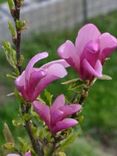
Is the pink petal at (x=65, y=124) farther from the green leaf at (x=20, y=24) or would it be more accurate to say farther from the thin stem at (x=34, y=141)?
the green leaf at (x=20, y=24)

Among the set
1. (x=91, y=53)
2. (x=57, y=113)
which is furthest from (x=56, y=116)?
(x=91, y=53)

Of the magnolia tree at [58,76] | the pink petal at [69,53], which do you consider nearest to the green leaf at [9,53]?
the magnolia tree at [58,76]

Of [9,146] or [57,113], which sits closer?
[57,113]

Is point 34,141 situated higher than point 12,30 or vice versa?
point 12,30

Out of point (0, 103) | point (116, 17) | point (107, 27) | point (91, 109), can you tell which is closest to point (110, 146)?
point (91, 109)

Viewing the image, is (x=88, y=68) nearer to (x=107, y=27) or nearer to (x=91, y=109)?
(x=91, y=109)

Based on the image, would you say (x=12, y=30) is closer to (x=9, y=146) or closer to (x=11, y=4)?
(x=11, y=4)

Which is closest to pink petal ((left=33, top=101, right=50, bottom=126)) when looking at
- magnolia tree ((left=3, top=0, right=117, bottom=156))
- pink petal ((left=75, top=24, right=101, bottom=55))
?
magnolia tree ((left=3, top=0, right=117, bottom=156))

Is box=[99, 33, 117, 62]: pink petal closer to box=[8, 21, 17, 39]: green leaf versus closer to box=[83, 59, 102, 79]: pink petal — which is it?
box=[83, 59, 102, 79]: pink petal

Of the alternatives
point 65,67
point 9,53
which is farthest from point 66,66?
point 9,53
